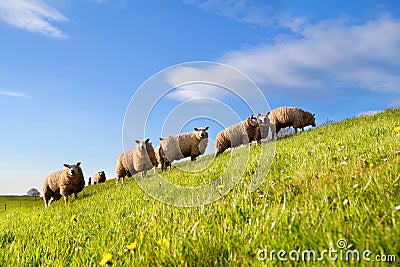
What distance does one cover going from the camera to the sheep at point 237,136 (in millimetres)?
21989

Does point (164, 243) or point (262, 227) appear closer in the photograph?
point (262, 227)

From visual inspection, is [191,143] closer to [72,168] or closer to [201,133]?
[201,133]

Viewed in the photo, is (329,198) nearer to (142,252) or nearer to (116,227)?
(142,252)

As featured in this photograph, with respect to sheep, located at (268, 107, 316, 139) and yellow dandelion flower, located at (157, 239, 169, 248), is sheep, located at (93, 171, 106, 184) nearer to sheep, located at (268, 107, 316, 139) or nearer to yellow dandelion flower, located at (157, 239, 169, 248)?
sheep, located at (268, 107, 316, 139)

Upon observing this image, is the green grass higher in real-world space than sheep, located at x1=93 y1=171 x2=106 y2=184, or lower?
lower

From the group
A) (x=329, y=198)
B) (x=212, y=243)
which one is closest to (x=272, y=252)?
(x=212, y=243)

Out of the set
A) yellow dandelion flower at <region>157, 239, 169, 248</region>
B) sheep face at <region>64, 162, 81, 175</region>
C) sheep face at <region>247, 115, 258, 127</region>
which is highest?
sheep face at <region>247, 115, 258, 127</region>

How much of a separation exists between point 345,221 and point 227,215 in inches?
65.5

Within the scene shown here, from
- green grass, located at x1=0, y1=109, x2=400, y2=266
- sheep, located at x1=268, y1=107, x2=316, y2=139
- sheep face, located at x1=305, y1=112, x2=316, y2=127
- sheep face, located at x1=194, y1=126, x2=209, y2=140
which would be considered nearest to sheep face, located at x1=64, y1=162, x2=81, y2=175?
sheep face, located at x1=194, y1=126, x2=209, y2=140

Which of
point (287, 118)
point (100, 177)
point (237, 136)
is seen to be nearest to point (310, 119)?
point (287, 118)

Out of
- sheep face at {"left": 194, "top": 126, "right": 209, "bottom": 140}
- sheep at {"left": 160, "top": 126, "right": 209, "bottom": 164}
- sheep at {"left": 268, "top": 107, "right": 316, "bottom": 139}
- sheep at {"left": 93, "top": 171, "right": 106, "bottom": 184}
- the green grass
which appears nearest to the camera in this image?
the green grass

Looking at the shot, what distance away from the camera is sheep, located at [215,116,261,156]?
2199cm

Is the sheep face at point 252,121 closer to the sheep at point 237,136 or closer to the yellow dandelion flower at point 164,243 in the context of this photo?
the sheep at point 237,136

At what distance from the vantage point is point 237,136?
2294 cm
